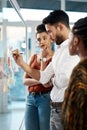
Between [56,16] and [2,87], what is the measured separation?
835 millimetres

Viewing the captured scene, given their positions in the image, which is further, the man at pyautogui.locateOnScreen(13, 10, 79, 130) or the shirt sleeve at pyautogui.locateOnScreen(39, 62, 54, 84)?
the shirt sleeve at pyautogui.locateOnScreen(39, 62, 54, 84)

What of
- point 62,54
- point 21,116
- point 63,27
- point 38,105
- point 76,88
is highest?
point 63,27

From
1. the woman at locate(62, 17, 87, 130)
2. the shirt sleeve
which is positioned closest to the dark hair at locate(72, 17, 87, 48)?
the woman at locate(62, 17, 87, 130)

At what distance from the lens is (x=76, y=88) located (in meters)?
1.17

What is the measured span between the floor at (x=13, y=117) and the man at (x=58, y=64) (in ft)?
2.57

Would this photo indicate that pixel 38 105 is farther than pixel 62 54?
Yes

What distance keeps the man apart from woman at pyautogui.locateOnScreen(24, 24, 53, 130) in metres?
0.44

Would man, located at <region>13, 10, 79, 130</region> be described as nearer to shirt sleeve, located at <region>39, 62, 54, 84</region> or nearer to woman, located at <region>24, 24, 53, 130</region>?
shirt sleeve, located at <region>39, 62, 54, 84</region>

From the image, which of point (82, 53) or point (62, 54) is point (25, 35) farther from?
point (82, 53)

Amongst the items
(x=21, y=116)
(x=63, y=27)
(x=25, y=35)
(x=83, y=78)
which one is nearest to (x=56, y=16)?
(x=63, y=27)

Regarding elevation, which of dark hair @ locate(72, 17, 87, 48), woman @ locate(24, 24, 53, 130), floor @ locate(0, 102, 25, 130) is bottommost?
floor @ locate(0, 102, 25, 130)

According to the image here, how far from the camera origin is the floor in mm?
2889

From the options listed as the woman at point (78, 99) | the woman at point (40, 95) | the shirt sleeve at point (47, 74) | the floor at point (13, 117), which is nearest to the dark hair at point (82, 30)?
the woman at point (78, 99)

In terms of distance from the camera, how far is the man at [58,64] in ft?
6.48
